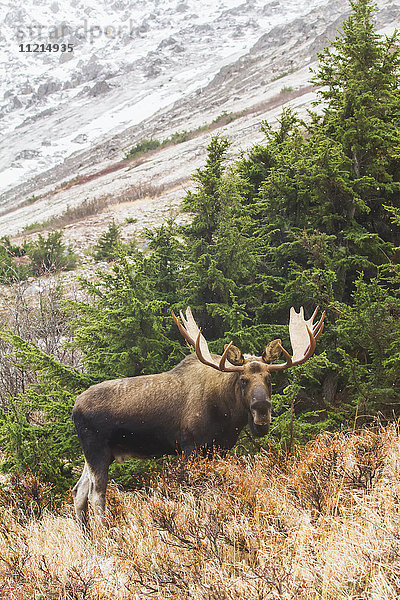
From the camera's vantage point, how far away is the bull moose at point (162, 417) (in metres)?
4.57

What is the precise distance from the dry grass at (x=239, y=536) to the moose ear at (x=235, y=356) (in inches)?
35.4

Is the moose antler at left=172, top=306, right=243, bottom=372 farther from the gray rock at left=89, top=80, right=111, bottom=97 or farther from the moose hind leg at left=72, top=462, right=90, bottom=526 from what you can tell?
A: the gray rock at left=89, top=80, right=111, bottom=97

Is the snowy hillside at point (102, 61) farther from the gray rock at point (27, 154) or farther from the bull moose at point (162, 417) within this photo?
the bull moose at point (162, 417)

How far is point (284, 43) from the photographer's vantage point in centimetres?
6266

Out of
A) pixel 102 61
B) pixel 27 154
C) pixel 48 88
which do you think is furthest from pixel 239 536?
pixel 102 61

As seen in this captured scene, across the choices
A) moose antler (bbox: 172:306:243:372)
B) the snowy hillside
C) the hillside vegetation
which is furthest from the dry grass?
the snowy hillside

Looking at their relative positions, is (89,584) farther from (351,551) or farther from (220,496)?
(351,551)

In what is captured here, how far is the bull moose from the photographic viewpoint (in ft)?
15.0

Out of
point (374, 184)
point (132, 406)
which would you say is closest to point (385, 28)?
point (374, 184)

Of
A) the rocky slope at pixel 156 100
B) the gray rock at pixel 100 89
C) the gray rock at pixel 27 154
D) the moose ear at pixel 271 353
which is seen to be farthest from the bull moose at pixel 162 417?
the gray rock at pixel 100 89

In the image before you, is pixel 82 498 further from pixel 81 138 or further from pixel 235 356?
pixel 81 138

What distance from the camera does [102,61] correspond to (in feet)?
334

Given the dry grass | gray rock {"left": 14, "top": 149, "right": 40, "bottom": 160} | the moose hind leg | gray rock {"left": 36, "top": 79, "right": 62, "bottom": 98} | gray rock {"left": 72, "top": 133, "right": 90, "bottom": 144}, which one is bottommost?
the moose hind leg

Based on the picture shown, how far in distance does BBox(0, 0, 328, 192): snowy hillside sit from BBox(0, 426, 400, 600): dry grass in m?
54.2
